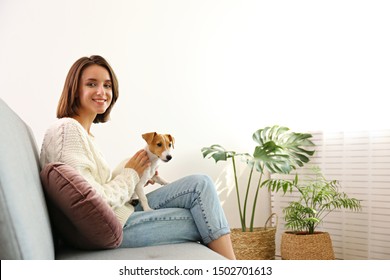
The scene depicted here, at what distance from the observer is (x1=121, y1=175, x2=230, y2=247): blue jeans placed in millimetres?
1833

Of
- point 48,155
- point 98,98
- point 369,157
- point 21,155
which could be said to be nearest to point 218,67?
point 369,157

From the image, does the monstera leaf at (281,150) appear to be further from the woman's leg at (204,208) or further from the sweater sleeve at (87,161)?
the sweater sleeve at (87,161)

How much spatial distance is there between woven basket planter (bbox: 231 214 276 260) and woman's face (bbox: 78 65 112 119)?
5.94 ft

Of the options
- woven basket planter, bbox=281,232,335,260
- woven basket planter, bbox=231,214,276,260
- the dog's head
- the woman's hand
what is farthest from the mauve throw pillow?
woven basket planter, bbox=231,214,276,260

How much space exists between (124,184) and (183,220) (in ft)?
0.86

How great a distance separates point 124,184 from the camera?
73.9 inches

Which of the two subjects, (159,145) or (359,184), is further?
(359,184)

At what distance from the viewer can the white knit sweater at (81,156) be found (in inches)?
65.8

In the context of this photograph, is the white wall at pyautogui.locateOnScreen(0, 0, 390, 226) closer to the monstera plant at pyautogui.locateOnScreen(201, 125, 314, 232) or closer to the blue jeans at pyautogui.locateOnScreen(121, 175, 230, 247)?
the monstera plant at pyautogui.locateOnScreen(201, 125, 314, 232)

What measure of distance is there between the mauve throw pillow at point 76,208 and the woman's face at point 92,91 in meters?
0.54

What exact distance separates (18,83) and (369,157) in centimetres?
242

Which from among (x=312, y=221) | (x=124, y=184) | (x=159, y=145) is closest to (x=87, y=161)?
(x=124, y=184)

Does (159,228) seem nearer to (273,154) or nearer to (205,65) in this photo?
(273,154)

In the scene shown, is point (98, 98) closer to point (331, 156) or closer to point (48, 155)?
point (48, 155)
